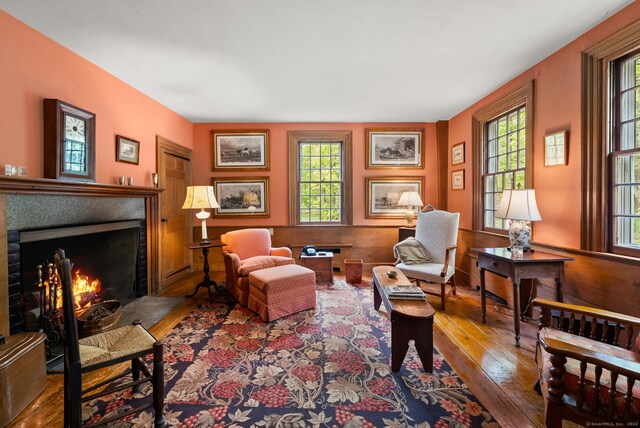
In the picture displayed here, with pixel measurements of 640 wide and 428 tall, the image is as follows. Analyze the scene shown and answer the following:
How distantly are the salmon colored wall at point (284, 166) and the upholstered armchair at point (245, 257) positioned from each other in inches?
47.2

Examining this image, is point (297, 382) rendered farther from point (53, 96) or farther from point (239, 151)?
point (239, 151)

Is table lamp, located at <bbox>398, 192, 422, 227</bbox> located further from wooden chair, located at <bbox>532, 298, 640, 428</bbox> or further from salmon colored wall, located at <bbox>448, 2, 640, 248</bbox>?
wooden chair, located at <bbox>532, 298, 640, 428</bbox>

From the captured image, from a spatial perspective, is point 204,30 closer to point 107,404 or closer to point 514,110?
point 107,404

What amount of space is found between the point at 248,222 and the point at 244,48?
311 centimetres

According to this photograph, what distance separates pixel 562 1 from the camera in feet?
6.67

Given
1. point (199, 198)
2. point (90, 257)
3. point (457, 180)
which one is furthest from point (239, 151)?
point (457, 180)

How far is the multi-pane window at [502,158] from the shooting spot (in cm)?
333

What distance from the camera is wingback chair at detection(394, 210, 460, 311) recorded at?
3330 millimetres

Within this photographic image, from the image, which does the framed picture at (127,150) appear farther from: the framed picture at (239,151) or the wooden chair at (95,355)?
the wooden chair at (95,355)

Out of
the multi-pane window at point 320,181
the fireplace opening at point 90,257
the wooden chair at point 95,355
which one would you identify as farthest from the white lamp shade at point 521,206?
the fireplace opening at point 90,257

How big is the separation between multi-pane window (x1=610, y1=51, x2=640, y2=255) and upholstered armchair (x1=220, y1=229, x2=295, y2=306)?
3.29 m

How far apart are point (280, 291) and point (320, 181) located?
2660 mm

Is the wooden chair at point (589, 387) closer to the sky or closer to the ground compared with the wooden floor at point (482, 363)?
closer to the sky

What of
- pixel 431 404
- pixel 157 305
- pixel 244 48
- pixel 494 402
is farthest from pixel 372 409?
pixel 244 48
